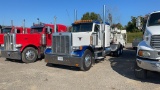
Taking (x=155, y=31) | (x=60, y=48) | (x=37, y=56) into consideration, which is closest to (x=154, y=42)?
(x=155, y=31)

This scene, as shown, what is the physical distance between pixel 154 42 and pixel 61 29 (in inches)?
348

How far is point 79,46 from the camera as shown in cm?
923

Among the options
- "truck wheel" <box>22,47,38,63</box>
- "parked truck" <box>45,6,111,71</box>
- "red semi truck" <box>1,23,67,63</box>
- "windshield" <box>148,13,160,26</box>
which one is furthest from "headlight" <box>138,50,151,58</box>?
"truck wheel" <box>22,47,38,63</box>

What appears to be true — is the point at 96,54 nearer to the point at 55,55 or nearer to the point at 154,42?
the point at 55,55

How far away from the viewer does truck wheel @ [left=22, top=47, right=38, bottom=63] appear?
38.0ft

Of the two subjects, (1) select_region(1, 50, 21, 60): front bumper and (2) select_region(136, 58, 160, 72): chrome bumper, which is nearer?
(2) select_region(136, 58, 160, 72): chrome bumper

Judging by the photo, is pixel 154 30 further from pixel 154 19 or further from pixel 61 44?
pixel 61 44

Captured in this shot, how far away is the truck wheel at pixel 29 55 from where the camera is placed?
1159cm

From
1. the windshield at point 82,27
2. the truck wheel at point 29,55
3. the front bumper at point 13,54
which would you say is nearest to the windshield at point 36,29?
the truck wheel at point 29,55

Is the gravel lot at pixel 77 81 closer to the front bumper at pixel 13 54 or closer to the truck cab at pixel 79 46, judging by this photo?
the truck cab at pixel 79 46

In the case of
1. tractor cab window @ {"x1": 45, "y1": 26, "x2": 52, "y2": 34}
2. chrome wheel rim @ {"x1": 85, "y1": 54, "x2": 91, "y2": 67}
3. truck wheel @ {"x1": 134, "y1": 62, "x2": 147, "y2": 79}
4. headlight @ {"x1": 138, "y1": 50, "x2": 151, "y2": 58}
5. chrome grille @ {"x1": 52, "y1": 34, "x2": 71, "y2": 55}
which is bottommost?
truck wheel @ {"x1": 134, "y1": 62, "x2": 147, "y2": 79}

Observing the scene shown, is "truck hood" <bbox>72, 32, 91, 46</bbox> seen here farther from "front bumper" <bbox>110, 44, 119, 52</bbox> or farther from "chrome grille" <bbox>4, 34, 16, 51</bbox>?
"front bumper" <bbox>110, 44, 119, 52</bbox>

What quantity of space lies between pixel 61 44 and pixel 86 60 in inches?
58.9

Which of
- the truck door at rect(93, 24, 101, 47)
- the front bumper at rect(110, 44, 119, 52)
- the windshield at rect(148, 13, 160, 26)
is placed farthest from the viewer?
the front bumper at rect(110, 44, 119, 52)
